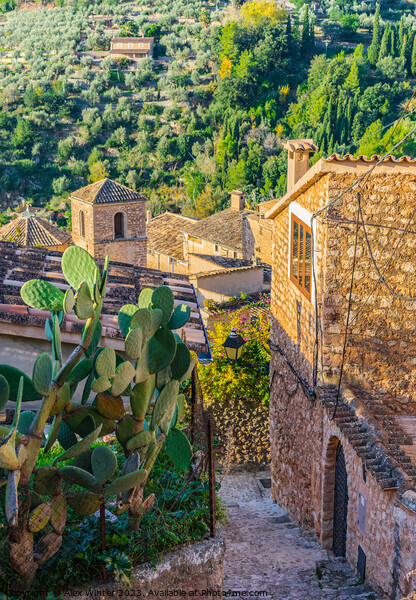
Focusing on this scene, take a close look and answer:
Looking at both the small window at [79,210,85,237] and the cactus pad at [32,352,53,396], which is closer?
→ the cactus pad at [32,352,53,396]

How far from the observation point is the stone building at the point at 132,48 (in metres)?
85.5

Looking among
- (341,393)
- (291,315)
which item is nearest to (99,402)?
(341,393)

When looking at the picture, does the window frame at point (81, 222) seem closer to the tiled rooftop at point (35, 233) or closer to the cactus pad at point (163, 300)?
the tiled rooftop at point (35, 233)

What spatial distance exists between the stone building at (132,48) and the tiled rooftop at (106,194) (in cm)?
6093

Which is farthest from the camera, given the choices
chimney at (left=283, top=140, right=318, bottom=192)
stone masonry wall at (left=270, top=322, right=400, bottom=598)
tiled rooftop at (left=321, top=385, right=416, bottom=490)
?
chimney at (left=283, top=140, right=318, bottom=192)

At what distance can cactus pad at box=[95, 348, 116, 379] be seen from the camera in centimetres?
386

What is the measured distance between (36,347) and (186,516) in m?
2.28

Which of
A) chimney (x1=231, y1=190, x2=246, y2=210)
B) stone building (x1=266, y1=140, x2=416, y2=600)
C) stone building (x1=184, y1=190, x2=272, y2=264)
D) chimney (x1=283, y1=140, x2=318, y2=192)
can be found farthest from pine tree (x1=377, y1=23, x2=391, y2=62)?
stone building (x1=266, y1=140, x2=416, y2=600)

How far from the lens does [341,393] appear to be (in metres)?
7.58

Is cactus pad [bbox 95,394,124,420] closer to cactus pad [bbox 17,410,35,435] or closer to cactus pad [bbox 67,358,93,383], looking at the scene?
cactus pad [bbox 67,358,93,383]

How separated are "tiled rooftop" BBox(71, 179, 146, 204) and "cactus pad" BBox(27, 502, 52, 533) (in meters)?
25.0

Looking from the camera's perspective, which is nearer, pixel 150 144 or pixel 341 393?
pixel 341 393

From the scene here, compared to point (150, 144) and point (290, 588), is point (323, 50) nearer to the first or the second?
point (150, 144)

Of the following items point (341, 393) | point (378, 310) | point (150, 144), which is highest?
point (378, 310)
